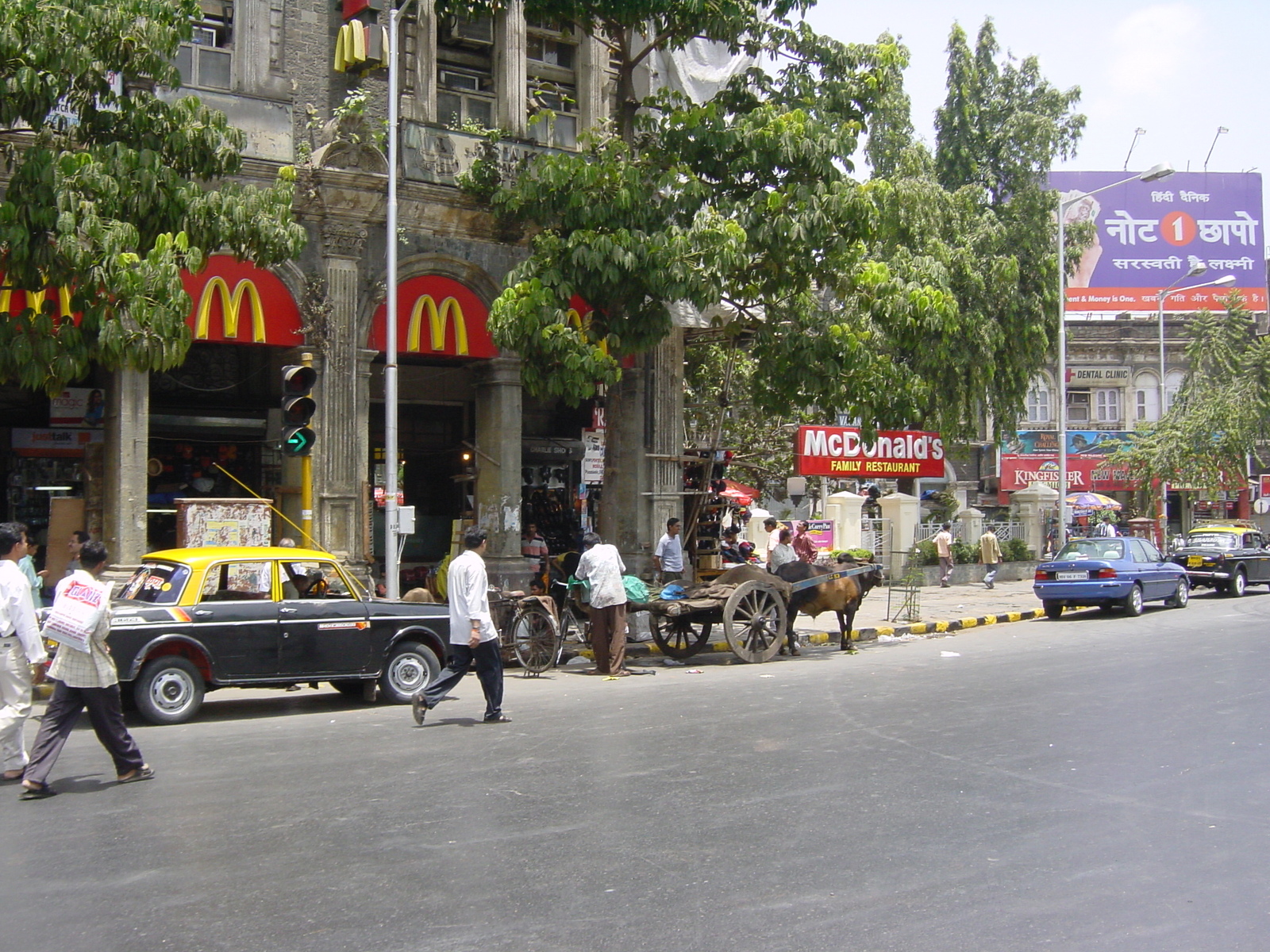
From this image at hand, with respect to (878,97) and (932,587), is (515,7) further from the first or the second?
(932,587)

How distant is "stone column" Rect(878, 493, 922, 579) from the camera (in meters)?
28.6

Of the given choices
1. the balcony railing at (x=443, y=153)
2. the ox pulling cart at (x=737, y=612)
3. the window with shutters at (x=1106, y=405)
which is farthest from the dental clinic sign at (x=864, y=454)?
the window with shutters at (x=1106, y=405)

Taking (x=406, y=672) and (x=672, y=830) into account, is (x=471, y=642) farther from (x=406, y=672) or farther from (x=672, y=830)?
(x=672, y=830)


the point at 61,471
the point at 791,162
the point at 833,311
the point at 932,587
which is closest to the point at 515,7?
the point at 791,162

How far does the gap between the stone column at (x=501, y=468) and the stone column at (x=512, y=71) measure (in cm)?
383

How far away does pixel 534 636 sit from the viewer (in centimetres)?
1365

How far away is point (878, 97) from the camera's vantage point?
17906 millimetres

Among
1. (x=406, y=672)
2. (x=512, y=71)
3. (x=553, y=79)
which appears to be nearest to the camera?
(x=406, y=672)

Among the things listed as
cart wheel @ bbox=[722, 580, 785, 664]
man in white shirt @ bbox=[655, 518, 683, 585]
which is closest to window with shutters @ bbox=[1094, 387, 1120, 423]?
man in white shirt @ bbox=[655, 518, 683, 585]

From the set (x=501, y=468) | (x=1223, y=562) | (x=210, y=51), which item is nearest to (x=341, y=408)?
(x=501, y=468)

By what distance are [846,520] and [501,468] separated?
13.3 metres

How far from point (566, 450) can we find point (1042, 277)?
1589cm

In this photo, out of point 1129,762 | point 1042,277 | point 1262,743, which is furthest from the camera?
point 1042,277

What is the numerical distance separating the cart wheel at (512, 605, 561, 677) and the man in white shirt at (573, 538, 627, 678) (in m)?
0.52
